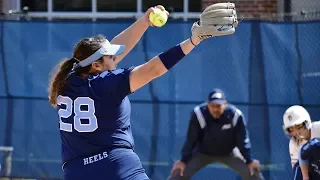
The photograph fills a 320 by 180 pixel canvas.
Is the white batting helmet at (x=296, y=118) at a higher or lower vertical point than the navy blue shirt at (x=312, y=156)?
higher

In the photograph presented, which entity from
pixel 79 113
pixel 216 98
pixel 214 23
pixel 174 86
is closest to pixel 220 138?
pixel 216 98

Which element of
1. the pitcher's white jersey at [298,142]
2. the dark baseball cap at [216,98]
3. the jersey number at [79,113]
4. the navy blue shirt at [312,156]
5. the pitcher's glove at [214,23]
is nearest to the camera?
the pitcher's glove at [214,23]

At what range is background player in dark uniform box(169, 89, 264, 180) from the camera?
9.19 metres

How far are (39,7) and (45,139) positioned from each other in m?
3.87

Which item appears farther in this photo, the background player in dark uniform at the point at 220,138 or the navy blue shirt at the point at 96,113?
the background player in dark uniform at the point at 220,138

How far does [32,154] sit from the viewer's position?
10.2 meters

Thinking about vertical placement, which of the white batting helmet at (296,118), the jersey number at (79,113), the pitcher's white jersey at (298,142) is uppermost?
the jersey number at (79,113)

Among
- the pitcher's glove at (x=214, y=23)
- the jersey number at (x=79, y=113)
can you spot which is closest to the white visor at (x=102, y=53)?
the jersey number at (x=79, y=113)

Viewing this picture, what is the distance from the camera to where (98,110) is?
4883mm

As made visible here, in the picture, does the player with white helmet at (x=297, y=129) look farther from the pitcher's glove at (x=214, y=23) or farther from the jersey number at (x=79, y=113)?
the jersey number at (x=79, y=113)

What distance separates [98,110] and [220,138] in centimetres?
449

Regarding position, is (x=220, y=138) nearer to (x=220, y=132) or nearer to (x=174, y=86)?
(x=220, y=132)

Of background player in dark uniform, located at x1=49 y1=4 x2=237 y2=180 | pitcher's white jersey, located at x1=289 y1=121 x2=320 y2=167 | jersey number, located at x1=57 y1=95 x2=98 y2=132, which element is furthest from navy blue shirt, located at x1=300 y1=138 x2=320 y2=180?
jersey number, located at x1=57 y1=95 x2=98 y2=132

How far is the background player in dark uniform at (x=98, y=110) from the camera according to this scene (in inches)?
189
